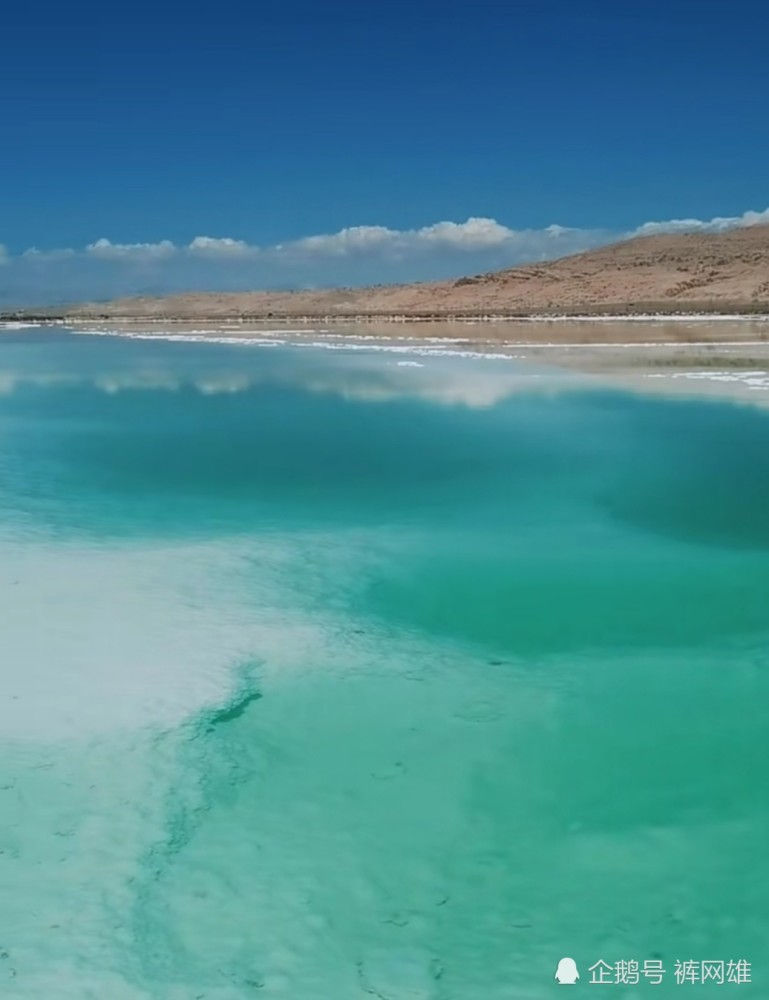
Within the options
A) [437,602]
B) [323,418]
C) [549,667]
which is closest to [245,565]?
[437,602]

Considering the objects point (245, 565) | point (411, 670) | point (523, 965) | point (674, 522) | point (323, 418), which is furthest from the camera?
point (323, 418)

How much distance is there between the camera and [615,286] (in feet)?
232

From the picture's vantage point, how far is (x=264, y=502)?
9.66 metres

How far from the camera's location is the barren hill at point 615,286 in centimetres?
6188

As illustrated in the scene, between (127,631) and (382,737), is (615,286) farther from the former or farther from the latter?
(382,737)

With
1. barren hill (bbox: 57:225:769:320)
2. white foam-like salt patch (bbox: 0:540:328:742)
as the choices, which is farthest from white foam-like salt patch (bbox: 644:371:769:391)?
barren hill (bbox: 57:225:769:320)

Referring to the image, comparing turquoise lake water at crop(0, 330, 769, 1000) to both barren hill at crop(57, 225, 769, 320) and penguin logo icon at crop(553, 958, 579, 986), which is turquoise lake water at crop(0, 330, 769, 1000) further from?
barren hill at crop(57, 225, 769, 320)

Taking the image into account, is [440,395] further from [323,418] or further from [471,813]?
[471,813]

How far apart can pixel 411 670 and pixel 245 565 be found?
2253mm

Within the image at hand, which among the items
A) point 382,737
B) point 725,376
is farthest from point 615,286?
point 382,737

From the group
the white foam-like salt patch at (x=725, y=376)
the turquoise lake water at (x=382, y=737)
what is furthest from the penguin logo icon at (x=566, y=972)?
the white foam-like salt patch at (x=725, y=376)

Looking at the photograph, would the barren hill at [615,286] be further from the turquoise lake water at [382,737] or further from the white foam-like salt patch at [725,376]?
the turquoise lake water at [382,737]

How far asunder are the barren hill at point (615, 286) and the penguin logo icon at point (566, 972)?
5123 cm

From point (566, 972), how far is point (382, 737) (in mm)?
1599
